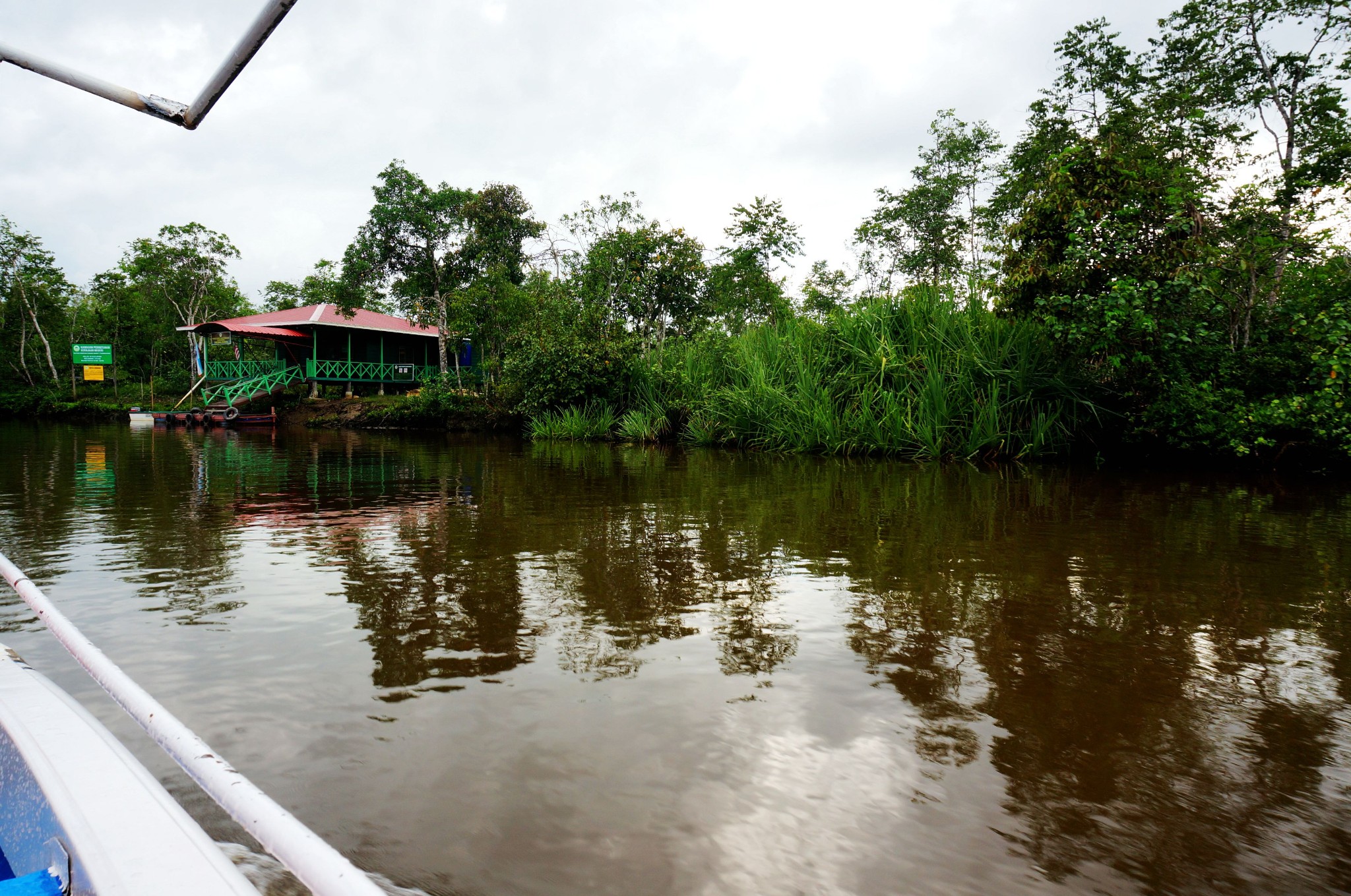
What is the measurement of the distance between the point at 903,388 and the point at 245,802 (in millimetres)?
10888

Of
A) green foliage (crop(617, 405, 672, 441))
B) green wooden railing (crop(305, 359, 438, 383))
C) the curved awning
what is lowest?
green foliage (crop(617, 405, 672, 441))

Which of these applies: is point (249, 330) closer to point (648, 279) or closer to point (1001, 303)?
point (648, 279)

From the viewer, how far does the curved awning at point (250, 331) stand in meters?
25.7

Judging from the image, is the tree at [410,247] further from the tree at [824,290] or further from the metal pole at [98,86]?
the metal pole at [98,86]

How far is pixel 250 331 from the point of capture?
25547 mm

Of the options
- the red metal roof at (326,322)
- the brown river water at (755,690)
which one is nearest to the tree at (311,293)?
the red metal roof at (326,322)

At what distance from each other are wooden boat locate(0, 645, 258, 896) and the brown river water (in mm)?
593

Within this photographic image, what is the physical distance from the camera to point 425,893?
1.51m

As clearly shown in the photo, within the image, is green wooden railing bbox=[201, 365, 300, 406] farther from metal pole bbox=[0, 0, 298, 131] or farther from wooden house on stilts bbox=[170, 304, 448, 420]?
metal pole bbox=[0, 0, 298, 131]

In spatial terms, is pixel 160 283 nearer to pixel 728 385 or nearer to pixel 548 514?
pixel 728 385

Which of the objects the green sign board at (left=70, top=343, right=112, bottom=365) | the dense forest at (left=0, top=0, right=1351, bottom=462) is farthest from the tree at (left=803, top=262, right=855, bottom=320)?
the green sign board at (left=70, top=343, right=112, bottom=365)

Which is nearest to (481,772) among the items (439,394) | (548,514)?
(548,514)

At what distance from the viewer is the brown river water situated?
1650 mm

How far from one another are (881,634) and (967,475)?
245 inches
